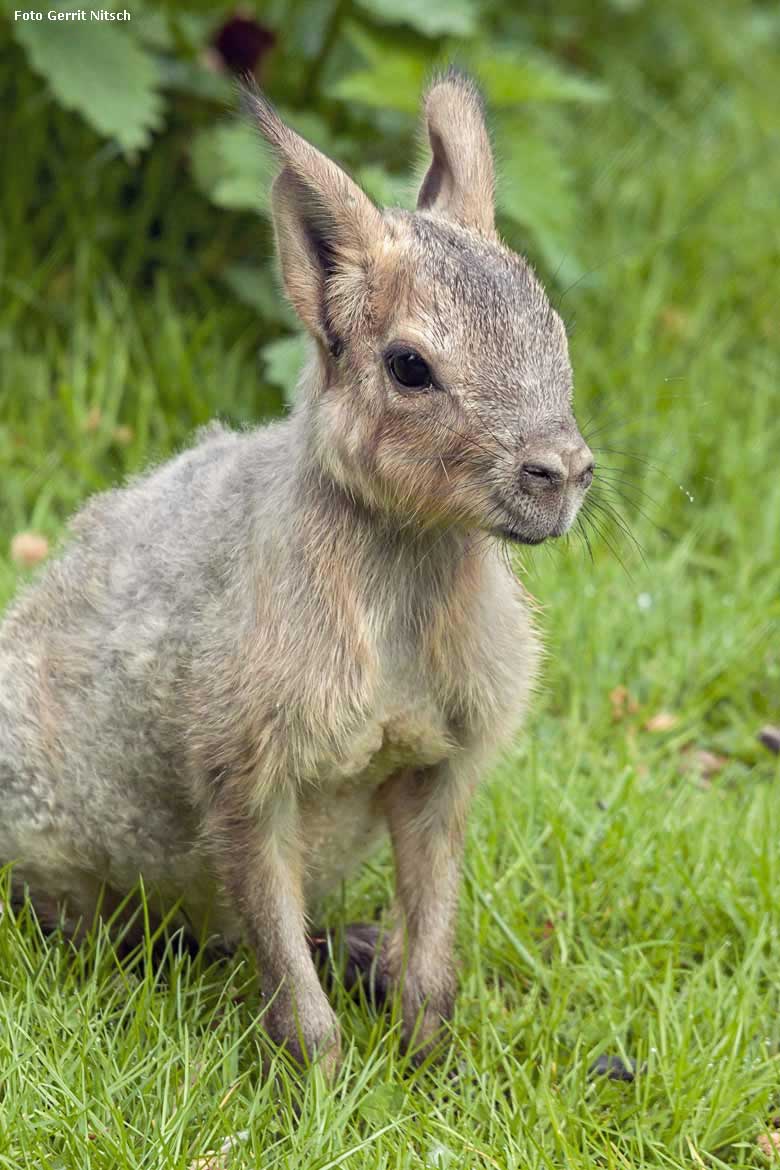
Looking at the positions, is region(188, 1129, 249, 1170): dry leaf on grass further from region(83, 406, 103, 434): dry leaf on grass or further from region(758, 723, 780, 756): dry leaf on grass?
region(83, 406, 103, 434): dry leaf on grass

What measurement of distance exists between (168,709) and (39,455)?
2383 mm

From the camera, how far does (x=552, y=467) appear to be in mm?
3016

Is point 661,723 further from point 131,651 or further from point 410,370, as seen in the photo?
point 410,370

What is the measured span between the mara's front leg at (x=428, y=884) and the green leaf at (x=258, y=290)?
272 cm

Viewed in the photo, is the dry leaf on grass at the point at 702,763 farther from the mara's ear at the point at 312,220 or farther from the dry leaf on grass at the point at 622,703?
the mara's ear at the point at 312,220

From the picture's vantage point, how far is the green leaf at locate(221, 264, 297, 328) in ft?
19.7

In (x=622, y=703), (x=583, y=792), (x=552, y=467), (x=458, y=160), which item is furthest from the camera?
(x=622, y=703)

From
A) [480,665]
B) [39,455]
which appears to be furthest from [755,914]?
[39,455]

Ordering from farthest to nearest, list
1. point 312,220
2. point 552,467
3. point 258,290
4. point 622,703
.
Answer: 1. point 258,290
2. point 622,703
3. point 312,220
4. point 552,467

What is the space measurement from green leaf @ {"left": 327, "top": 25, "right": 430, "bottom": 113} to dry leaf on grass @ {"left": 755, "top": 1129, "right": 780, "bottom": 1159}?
11.3 feet

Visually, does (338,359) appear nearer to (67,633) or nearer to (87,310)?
(67,633)

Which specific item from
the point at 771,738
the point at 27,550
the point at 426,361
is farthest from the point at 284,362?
the point at 426,361

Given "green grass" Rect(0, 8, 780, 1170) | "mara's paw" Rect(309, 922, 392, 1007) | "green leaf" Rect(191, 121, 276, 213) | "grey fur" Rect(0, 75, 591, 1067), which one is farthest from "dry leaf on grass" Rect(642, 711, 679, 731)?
"green leaf" Rect(191, 121, 276, 213)

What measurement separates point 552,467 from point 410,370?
1.08 ft
